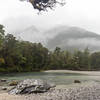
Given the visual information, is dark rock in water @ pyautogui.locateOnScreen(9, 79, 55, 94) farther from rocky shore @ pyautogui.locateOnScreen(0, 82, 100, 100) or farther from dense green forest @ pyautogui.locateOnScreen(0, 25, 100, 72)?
dense green forest @ pyautogui.locateOnScreen(0, 25, 100, 72)

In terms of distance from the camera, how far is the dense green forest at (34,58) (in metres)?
75.8

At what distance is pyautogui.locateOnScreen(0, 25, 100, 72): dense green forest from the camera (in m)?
75.8

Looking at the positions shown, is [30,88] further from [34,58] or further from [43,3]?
[34,58]

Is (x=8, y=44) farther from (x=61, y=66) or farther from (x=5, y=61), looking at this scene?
(x=61, y=66)

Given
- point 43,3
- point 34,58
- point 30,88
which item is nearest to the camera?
point 43,3

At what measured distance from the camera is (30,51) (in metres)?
88.2

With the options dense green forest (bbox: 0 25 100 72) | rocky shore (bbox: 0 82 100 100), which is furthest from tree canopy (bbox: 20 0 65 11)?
dense green forest (bbox: 0 25 100 72)

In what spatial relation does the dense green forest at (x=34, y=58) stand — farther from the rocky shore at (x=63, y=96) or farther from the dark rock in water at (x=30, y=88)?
the rocky shore at (x=63, y=96)

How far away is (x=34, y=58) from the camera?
89750 mm

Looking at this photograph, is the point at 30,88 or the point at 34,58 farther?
the point at 34,58

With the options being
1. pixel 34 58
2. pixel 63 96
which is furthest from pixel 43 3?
pixel 34 58

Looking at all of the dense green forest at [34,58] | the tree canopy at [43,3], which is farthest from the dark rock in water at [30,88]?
the dense green forest at [34,58]

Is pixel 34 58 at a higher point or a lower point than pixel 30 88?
higher

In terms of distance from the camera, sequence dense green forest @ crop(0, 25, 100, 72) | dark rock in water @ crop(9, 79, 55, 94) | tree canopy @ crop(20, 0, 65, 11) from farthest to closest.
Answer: dense green forest @ crop(0, 25, 100, 72) → dark rock in water @ crop(9, 79, 55, 94) → tree canopy @ crop(20, 0, 65, 11)
